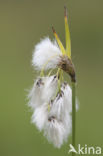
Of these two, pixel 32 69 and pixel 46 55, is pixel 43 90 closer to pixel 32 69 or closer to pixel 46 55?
pixel 46 55

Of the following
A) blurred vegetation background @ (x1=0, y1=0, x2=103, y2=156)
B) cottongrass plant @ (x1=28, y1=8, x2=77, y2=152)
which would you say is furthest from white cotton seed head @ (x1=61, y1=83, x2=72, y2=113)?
blurred vegetation background @ (x1=0, y1=0, x2=103, y2=156)

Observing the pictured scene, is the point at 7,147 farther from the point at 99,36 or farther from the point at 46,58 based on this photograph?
the point at 99,36

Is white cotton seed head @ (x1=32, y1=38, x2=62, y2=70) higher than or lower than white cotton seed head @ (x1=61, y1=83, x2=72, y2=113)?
higher

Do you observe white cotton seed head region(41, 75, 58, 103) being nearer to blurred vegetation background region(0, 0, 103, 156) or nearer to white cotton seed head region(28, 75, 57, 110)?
white cotton seed head region(28, 75, 57, 110)

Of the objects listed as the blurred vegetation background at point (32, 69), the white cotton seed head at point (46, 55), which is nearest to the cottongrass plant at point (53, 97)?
the white cotton seed head at point (46, 55)

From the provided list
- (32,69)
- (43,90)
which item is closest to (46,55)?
(43,90)

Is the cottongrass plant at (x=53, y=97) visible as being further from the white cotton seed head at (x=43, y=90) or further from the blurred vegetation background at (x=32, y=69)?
the blurred vegetation background at (x=32, y=69)
